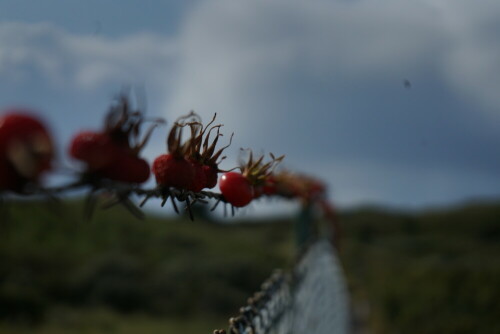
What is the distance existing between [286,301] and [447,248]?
15328 mm

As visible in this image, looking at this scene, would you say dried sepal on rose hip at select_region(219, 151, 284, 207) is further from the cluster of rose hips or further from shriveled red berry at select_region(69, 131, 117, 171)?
shriveled red berry at select_region(69, 131, 117, 171)

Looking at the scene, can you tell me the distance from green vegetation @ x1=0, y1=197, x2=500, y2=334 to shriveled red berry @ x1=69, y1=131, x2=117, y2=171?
Result: 4.26 m

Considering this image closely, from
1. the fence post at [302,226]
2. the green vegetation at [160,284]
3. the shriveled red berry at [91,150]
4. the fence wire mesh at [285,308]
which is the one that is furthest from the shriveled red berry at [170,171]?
the green vegetation at [160,284]

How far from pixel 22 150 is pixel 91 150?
9 cm

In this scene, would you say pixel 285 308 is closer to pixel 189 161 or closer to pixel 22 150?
pixel 189 161

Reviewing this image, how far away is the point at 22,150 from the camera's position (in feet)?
1.66

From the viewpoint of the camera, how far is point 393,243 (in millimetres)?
19438

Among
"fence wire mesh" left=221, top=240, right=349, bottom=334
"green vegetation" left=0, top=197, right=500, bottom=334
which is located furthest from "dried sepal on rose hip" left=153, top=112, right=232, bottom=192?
"green vegetation" left=0, top=197, right=500, bottom=334

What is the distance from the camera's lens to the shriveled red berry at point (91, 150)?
0.59 meters

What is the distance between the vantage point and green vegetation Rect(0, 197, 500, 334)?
7.33 meters

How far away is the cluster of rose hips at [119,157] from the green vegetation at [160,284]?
396 cm

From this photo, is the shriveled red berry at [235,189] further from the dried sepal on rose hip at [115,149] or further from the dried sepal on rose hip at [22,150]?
the dried sepal on rose hip at [22,150]

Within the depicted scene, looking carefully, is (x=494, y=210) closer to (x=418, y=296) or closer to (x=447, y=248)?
(x=447, y=248)

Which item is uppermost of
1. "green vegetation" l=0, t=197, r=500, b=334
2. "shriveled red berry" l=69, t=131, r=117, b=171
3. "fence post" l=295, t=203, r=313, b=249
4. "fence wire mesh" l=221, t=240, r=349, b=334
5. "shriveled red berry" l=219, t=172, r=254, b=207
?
"shriveled red berry" l=69, t=131, r=117, b=171
